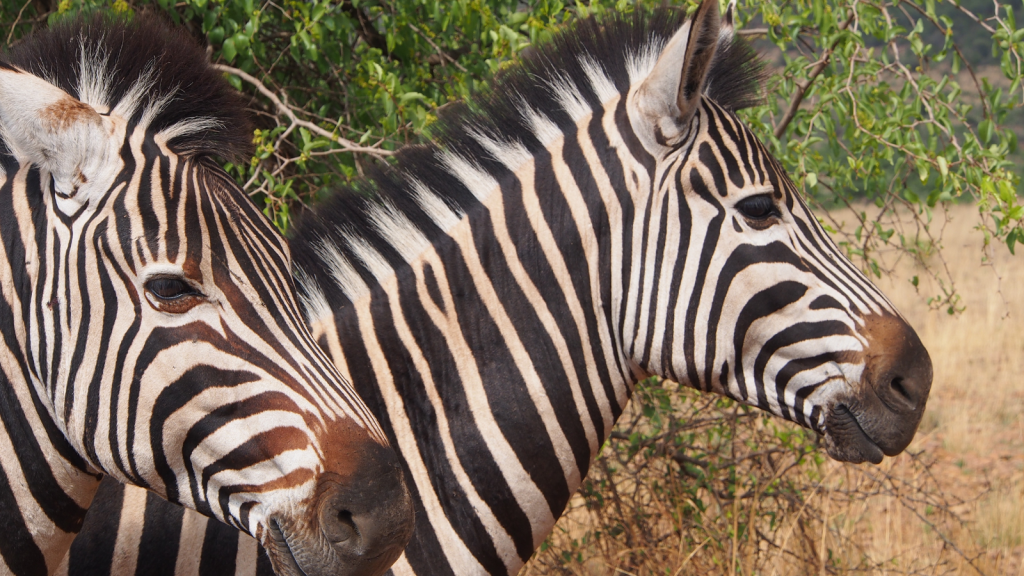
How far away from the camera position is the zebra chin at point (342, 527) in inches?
66.3

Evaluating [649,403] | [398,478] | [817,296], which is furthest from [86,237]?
[649,403]

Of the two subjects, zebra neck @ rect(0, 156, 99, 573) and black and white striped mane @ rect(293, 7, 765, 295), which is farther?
black and white striped mane @ rect(293, 7, 765, 295)

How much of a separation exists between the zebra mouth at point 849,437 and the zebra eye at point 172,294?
1918 millimetres

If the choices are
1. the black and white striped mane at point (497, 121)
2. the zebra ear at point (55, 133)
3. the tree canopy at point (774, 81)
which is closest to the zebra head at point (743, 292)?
the black and white striped mane at point (497, 121)

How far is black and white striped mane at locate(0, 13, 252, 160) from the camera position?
1.93m

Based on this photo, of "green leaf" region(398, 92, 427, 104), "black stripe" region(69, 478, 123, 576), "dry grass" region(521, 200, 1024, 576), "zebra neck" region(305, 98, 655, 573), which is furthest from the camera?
"dry grass" region(521, 200, 1024, 576)

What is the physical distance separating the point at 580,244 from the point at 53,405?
1613 millimetres

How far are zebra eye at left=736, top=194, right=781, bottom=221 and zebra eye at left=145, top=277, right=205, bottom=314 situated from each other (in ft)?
5.54

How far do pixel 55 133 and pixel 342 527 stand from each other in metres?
1.06

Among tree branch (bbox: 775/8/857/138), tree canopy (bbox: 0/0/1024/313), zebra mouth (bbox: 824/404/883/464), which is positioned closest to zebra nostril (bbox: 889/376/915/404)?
zebra mouth (bbox: 824/404/883/464)

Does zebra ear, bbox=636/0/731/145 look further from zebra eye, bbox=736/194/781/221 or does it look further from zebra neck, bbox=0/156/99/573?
zebra neck, bbox=0/156/99/573

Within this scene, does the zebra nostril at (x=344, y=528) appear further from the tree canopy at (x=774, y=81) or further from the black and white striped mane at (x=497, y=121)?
the tree canopy at (x=774, y=81)

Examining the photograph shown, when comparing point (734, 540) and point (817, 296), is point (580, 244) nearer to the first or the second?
point (817, 296)

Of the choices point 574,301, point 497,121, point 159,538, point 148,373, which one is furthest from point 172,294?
point 497,121
